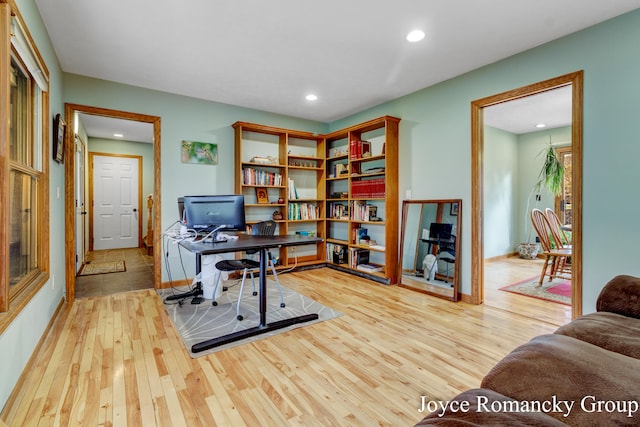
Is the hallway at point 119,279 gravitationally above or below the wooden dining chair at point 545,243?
below

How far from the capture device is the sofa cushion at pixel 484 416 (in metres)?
0.74

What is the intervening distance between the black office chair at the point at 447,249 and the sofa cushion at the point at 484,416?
9.15 ft

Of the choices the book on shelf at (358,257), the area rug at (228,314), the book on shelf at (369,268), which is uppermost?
the book on shelf at (358,257)

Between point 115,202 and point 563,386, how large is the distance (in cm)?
789

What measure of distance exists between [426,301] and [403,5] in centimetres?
280

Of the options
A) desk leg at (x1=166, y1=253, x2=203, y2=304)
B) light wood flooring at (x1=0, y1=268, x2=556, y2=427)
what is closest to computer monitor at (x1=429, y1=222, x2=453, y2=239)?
light wood flooring at (x1=0, y1=268, x2=556, y2=427)

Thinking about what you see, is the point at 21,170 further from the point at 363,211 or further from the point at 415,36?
the point at 363,211

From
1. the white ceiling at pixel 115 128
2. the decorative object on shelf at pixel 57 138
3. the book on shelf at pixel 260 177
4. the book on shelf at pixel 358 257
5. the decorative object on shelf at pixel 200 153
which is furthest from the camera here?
the white ceiling at pixel 115 128

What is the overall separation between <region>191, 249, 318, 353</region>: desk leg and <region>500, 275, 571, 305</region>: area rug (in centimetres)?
263

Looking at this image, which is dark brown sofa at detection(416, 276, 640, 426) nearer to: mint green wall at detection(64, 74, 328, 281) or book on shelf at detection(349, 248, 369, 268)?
book on shelf at detection(349, 248, 369, 268)

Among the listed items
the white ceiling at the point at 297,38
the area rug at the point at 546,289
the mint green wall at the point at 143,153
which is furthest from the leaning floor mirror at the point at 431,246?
the mint green wall at the point at 143,153

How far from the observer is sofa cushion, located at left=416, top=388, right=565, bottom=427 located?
74 cm

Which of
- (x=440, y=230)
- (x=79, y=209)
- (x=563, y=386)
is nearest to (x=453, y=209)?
(x=440, y=230)

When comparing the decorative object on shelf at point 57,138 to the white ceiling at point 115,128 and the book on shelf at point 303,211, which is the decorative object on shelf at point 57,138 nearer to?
the white ceiling at point 115,128
